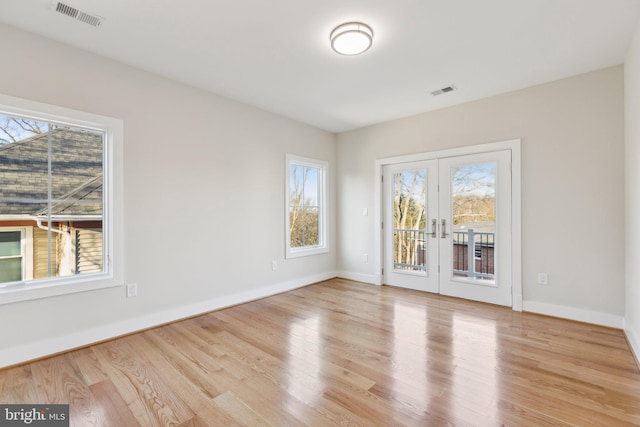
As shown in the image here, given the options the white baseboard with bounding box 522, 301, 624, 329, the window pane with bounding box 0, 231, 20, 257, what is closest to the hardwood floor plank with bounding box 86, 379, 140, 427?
the window pane with bounding box 0, 231, 20, 257

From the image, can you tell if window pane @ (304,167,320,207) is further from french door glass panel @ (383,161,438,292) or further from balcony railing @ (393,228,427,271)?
balcony railing @ (393,228,427,271)

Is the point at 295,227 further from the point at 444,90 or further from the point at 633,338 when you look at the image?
the point at 633,338

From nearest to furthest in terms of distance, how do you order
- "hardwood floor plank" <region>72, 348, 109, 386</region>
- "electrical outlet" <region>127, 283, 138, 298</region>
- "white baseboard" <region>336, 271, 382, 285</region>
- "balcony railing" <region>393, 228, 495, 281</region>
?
"hardwood floor plank" <region>72, 348, 109, 386</region> < "electrical outlet" <region>127, 283, 138, 298</region> < "balcony railing" <region>393, 228, 495, 281</region> < "white baseboard" <region>336, 271, 382, 285</region>

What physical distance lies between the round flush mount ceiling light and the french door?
2241mm

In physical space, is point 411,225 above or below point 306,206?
below

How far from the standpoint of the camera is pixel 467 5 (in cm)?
206

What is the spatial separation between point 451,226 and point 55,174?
14.6 ft

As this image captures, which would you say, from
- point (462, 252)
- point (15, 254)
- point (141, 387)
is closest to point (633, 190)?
point (462, 252)

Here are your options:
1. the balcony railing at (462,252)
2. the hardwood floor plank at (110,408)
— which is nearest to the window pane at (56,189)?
the hardwood floor plank at (110,408)

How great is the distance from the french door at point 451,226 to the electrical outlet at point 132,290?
3448 mm

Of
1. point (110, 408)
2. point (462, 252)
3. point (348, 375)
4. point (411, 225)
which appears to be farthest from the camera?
point (411, 225)

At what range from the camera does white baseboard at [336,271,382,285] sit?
4764 millimetres

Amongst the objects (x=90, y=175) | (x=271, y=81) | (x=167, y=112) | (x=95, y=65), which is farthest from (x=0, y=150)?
(x=271, y=81)

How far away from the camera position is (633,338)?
97.7 inches
